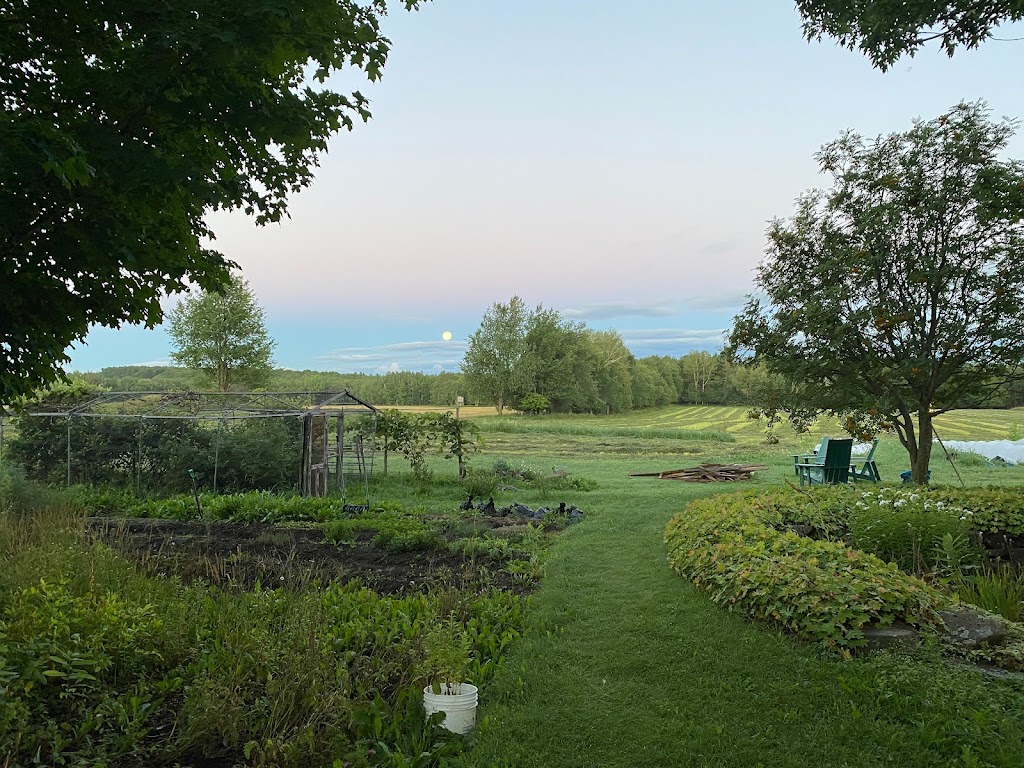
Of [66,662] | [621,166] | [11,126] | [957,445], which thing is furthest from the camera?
[957,445]

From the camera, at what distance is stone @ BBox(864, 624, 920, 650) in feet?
12.5

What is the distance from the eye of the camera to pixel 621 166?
12.1 metres

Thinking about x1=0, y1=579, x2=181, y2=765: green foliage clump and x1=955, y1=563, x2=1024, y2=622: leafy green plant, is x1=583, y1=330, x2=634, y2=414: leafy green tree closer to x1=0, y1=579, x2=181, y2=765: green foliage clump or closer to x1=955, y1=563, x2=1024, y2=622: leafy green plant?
x1=955, y1=563, x2=1024, y2=622: leafy green plant

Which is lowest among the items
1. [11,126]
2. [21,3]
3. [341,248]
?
[11,126]

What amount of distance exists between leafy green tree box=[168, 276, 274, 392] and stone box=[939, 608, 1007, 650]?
29791 millimetres

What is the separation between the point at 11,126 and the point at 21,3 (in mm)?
988

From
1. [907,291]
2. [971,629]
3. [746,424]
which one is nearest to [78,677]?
[971,629]

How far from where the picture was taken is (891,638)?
3.83 metres

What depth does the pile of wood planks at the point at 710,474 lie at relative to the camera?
15578 millimetres

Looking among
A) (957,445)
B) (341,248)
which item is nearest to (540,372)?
(957,445)

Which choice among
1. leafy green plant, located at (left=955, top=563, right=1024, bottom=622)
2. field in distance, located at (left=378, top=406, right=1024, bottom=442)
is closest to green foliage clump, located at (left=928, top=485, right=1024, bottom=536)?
leafy green plant, located at (left=955, top=563, right=1024, bottom=622)

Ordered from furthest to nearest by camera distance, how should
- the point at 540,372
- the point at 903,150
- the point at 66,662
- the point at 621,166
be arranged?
the point at 540,372 → the point at 621,166 → the point at 903,150 → the point at 66,662

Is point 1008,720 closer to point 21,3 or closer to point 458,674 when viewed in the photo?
point 458,674

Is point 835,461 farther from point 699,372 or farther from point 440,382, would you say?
point 699,372
